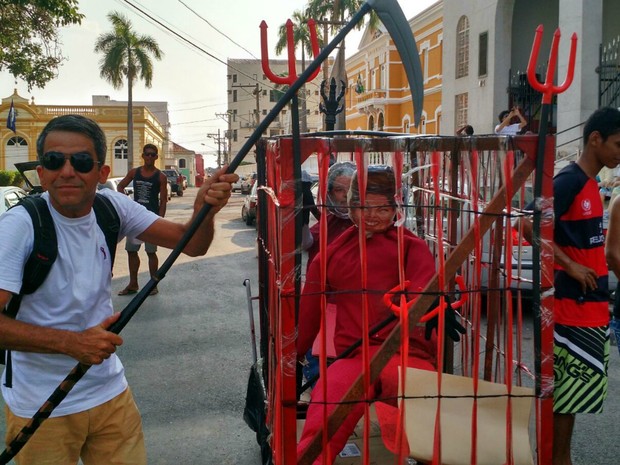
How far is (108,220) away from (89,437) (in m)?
0.82

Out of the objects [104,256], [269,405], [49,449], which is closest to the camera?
[49,449]

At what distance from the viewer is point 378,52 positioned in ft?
132

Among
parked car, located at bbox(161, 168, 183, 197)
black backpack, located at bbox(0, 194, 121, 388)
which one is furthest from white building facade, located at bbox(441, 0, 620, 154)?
parked car, located at bbox(161, 168, 183, 197)

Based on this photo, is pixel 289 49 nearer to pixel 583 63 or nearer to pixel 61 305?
pixel 61 305

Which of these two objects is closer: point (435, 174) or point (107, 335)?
point (107, 335)

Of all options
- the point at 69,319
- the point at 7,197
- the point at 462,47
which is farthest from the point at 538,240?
the point at 462,47

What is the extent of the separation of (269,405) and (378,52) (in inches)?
1538

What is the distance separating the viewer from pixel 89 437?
8.30 feet

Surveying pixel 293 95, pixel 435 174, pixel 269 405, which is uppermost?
pixel 293 95

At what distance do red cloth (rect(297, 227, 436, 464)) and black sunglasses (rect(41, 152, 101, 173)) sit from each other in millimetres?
1044

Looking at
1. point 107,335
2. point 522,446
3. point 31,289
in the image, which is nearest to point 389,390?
point 522,446

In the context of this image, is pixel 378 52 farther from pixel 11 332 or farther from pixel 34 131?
pixel 11 332

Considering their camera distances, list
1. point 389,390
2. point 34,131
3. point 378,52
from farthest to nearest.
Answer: point 34,131 < point 378,52 < point 389,390

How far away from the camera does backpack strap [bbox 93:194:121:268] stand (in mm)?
2596
